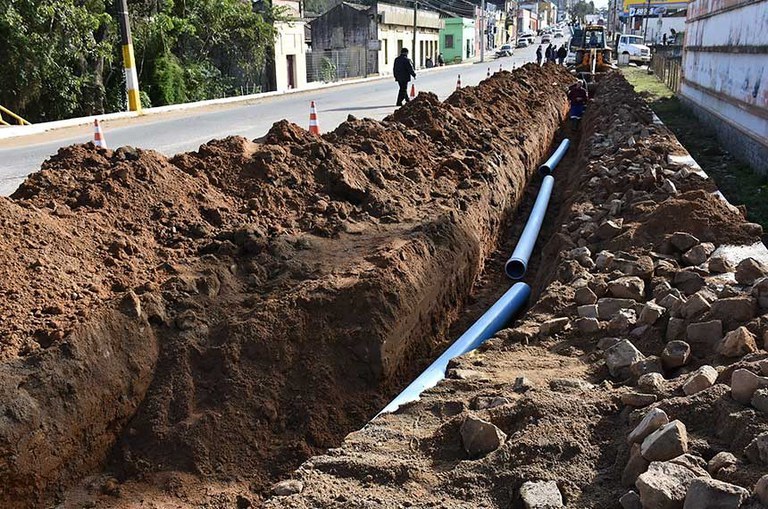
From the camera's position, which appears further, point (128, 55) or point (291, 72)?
point (291, 72)

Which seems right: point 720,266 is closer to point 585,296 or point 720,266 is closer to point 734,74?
point 585,296

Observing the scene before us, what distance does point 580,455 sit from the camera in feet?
9.24

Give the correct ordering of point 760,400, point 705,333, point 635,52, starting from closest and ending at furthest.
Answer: point 760,400 → point 705,333 → point 635,52

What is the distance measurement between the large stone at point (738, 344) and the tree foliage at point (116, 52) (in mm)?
18566

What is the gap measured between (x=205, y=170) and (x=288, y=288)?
201 cm

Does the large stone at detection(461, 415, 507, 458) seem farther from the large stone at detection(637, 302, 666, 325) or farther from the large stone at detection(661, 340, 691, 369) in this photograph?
A: the large stone at detection(637, 302, 666, 325)

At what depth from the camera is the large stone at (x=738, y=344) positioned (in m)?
3.40

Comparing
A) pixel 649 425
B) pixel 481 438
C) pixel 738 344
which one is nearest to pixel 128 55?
pixel 481 438

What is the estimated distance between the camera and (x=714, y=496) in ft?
7.22

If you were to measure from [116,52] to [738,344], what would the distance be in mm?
22531

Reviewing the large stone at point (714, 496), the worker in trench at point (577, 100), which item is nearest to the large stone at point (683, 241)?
the large stone at point (714, 496)

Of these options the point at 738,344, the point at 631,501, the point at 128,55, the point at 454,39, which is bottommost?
the point at 631,501

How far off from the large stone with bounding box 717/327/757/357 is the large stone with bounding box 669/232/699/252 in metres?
1.98

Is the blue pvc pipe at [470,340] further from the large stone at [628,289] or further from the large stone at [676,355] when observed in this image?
the large stone at [676,355]
